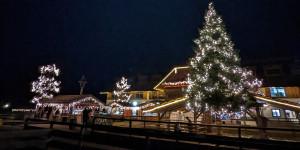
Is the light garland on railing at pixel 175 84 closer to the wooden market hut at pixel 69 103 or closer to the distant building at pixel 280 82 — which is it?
the distant building at pixel 280 82

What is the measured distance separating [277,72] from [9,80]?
279 feet

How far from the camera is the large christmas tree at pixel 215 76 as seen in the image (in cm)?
1266

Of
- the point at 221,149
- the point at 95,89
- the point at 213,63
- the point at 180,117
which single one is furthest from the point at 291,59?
the point at 95,89

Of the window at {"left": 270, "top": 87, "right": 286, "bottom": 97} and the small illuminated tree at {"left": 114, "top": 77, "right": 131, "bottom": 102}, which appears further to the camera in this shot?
the small illuminated tree at {"left": 114, "top": 77, "right": 131, "bottom": 102}

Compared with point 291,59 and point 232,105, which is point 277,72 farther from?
point 232,105

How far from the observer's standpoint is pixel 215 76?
13320 mm

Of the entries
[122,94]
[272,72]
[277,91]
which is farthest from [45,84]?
[272,72]

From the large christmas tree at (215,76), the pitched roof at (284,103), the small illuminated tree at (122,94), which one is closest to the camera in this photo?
the pitched roof at (284,103)

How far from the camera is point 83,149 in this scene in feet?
20.2

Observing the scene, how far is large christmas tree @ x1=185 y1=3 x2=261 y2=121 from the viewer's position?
41.5ft

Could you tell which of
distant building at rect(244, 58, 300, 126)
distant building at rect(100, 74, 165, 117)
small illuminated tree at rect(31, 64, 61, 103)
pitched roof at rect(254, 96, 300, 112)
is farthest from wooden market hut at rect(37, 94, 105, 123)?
distant building at rect(244, 58, 300, 126)

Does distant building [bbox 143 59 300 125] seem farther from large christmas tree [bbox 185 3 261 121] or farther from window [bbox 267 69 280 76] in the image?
large christmas tree [bbox 185 3 261 121]

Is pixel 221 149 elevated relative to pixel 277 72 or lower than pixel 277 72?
lower

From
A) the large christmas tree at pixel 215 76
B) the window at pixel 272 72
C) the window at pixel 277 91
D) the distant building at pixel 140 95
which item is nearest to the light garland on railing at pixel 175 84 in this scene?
the distant building at pixel 140 95
